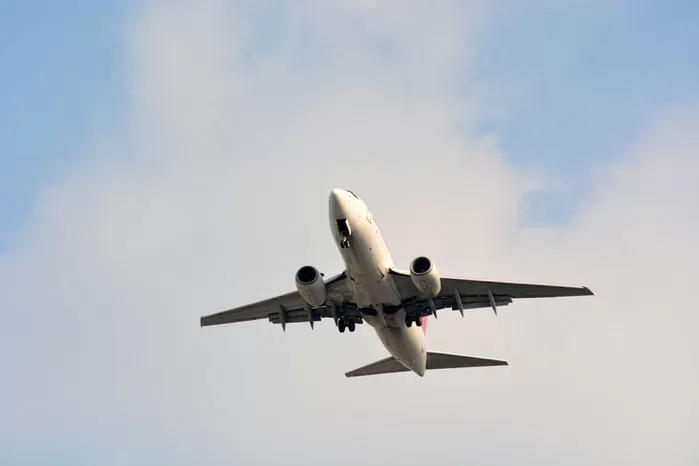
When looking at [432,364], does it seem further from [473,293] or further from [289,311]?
[289,311]

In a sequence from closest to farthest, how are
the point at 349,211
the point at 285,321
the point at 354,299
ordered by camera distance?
the point at 349,211
the point at 354,299
the point at 285,321

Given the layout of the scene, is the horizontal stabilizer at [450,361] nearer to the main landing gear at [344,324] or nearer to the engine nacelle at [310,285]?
the main landing gear at [344,324]

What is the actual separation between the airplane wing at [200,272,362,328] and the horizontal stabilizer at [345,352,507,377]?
382 centimetres

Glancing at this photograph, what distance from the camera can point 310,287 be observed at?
40.6 m

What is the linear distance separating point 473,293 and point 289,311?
779cm

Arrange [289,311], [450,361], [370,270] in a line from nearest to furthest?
1. [370,270]
2. [289,311]
3. [450,361]

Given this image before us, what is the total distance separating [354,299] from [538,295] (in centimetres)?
747

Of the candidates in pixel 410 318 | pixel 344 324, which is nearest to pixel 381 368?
pixel 344 324

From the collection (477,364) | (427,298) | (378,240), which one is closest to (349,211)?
(378,240)

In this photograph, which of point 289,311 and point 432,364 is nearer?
point 289,311

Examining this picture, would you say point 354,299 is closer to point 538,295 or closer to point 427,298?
point 427,298

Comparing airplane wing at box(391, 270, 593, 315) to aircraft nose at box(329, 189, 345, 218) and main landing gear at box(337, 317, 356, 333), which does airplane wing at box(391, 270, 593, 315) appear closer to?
main landing gear at box(337, 317, 356, 333)

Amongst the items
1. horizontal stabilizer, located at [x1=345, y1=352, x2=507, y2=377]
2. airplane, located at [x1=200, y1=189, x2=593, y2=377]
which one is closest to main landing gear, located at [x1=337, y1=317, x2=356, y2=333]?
airplane, located at [x1=200, y1=189, x2=593, y2=377]

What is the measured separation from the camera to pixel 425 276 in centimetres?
4003
